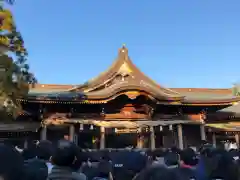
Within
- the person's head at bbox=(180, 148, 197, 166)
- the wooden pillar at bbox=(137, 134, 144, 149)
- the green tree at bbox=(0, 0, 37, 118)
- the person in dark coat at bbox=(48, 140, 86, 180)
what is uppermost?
the green tree at bbox=(0, 0, 37, 118)

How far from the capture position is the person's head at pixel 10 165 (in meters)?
2.20

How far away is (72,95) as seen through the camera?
12.8 metres

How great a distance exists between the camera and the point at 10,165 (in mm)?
2223

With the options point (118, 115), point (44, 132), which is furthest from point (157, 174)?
point (118, 115)

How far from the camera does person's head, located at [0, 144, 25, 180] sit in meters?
2.20

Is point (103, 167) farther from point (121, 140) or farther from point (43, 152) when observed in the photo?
point (121, 140)

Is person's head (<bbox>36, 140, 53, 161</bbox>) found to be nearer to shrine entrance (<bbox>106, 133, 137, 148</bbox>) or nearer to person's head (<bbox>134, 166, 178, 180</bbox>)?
person's head (<bbox>134, 166, 178, 180</bbox>)

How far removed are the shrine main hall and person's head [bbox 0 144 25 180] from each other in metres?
10.0

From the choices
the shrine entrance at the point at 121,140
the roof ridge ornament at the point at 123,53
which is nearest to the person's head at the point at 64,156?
the shrine entrance at the point at 121,140

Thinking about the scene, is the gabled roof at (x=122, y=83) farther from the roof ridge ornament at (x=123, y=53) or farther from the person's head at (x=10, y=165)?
the person's head at (x=10, y=165)

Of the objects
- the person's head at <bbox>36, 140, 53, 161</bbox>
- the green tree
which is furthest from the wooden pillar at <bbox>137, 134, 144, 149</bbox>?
the person's head at <bbox>36, 140, 53, 161</bbox>

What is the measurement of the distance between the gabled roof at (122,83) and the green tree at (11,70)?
439 cm

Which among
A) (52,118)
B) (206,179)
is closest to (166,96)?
(52,118)

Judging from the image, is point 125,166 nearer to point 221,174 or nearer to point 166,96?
point 221,174
